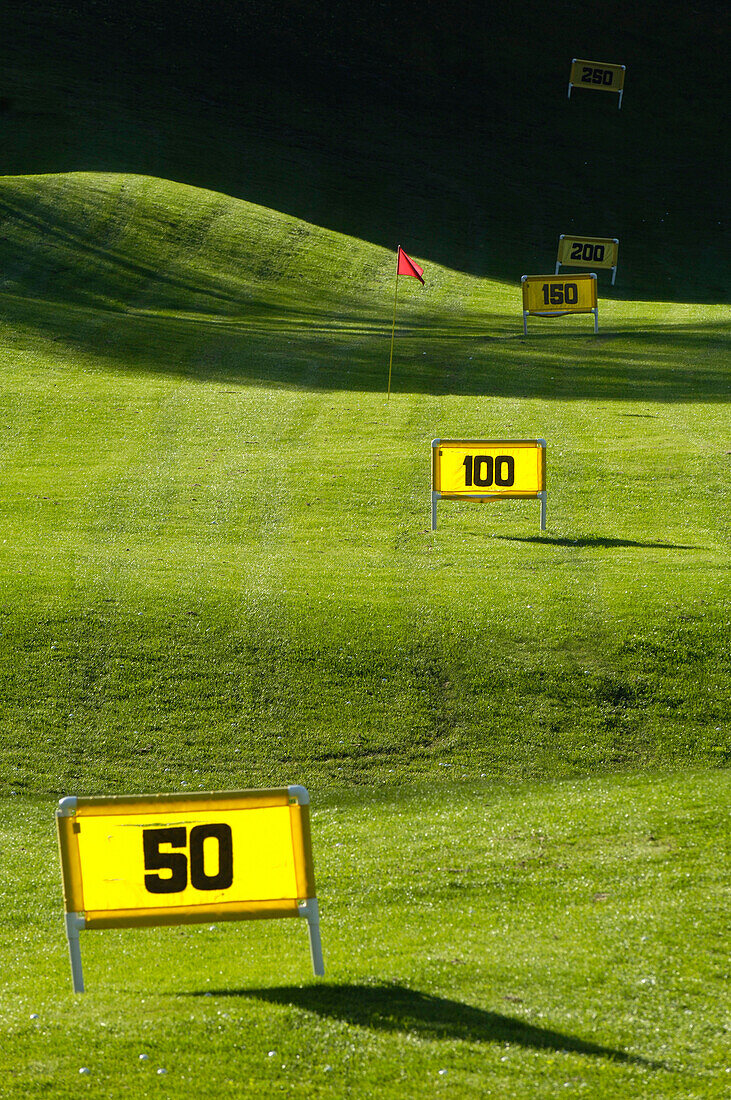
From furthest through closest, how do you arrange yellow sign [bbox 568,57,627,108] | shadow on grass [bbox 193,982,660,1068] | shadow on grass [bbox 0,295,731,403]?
yellow sign [bbox 568,57,627,108]
shadow on grass [bbox 0,295,731,403]
shadow on grass [bbox 193,982,660,1068]

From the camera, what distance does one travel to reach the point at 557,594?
53.1 ft

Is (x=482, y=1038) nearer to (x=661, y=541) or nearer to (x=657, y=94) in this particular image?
(x=661, y=541)

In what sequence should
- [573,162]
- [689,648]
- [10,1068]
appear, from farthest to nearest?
[573,162] → [689,648] → [10,1068]

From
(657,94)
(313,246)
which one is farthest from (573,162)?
(313,246)

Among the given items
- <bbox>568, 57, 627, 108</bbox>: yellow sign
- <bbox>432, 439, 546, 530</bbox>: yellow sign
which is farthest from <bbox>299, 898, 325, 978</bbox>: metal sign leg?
<bbox>568, 57, 627, 108</bbox>: yellow sign

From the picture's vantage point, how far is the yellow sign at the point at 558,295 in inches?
1282

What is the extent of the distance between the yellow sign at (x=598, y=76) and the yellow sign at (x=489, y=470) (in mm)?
44946

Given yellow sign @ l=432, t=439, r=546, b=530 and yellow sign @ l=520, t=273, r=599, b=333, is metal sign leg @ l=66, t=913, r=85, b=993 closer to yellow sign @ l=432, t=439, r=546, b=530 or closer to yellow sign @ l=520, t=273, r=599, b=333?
yellow sign @ l=432, t=439, r=546, b=530

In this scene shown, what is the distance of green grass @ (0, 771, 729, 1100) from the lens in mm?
6719

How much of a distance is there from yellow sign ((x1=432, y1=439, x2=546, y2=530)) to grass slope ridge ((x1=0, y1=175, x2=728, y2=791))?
850mm

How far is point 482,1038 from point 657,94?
6767 centimetres

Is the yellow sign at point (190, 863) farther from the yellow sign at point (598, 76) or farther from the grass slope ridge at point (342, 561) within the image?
the yellow sign at point (598, 76)

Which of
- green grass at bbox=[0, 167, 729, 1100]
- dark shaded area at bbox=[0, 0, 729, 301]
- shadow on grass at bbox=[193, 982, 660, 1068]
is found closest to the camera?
shadow on grass at bbox=[193, 982, 660, 1068]

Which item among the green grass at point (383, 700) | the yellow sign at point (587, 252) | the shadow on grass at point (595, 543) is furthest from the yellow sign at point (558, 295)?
the shadow on grass at point (595, 543)
